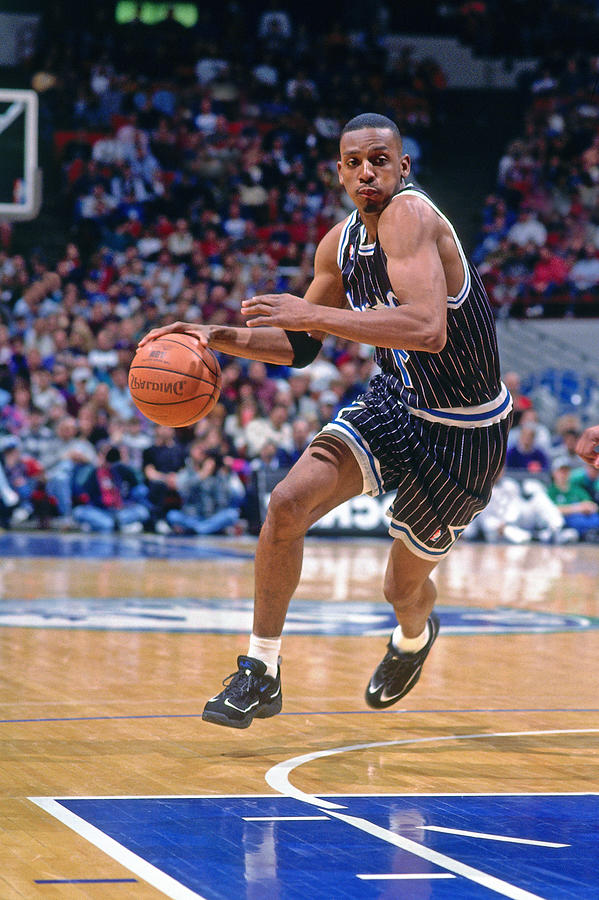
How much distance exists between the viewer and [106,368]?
1667 cm

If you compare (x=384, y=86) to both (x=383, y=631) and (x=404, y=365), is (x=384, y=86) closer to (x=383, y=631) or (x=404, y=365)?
(x=383, y=631)

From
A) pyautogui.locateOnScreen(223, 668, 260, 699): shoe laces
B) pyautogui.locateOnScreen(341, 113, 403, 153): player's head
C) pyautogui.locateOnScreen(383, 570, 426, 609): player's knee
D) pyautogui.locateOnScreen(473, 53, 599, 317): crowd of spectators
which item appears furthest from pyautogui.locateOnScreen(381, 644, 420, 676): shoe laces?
pyautogui.locateOnScreen(473, 53, 599, 317): crowd of spectators

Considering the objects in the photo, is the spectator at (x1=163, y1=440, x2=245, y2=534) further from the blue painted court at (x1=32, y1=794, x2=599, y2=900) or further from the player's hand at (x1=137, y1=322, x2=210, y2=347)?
the blue painted court at (x1=32, y1=794, x2=599, y2=900)

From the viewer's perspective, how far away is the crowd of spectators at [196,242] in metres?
15.5

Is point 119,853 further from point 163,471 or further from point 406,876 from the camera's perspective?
point 163,471

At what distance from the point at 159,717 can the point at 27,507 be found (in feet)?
34.2

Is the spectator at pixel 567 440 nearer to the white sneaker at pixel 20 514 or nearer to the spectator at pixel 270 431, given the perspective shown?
the spectator at pixel 270 431

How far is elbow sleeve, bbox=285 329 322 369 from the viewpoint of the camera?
510 cm

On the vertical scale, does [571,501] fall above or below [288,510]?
below

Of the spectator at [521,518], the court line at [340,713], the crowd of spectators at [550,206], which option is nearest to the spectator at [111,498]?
the spectator at [521,518]

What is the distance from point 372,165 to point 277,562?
1478mm

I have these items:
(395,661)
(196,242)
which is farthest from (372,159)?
(196,242)

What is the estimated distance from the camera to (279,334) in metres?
5.10

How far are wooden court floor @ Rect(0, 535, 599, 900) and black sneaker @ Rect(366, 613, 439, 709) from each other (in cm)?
9
